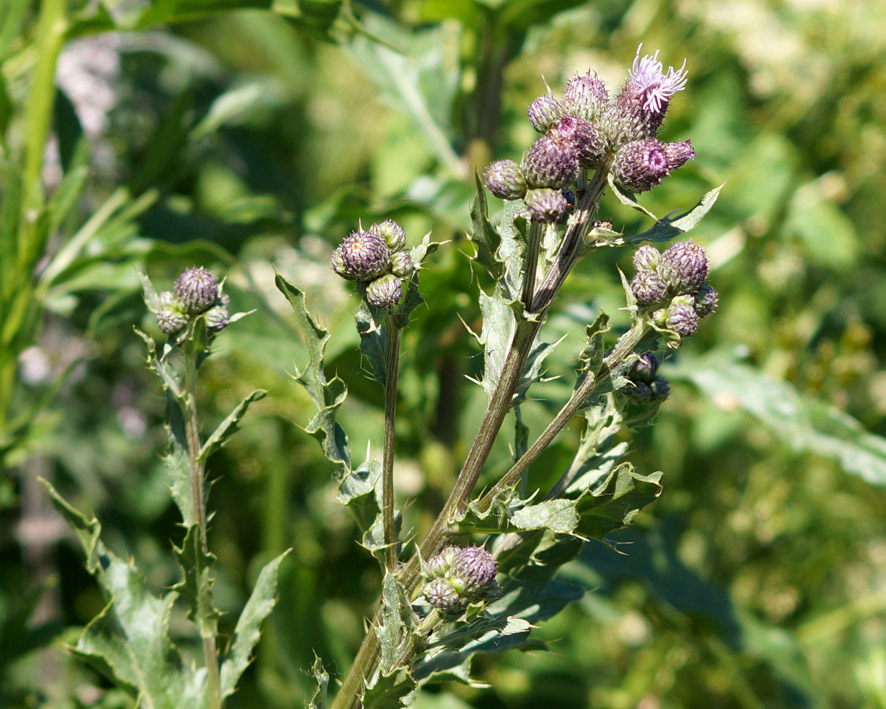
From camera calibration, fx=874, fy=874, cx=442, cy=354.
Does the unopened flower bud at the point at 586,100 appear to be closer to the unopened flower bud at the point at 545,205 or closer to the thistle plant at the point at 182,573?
the unopened flower bud at the point at 545,205

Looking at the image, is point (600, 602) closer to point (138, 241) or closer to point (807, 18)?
point (138, 241)

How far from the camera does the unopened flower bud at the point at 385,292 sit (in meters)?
0.60

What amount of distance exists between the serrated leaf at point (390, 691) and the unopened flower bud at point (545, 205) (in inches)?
12.5

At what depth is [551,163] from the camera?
0.56 metres

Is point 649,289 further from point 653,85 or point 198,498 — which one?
point 198,498

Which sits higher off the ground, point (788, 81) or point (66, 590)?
point (788, 81)

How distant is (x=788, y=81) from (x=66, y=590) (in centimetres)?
176

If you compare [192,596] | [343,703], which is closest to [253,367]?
[192,596]

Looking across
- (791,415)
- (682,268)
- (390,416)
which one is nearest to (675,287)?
(682,268)

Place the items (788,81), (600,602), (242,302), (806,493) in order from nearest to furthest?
(242,302)
(600,602)
(806,493)
(788,81)

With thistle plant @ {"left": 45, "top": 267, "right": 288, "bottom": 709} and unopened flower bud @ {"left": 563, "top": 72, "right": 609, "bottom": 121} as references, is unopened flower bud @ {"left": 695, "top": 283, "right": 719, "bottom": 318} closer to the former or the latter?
unopened flower bud @ {"left": 563, "top": 72, "right": 609, "bottom": 121}

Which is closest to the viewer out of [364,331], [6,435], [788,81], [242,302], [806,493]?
[364,331]

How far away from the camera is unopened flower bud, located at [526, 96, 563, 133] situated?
2.03 ft

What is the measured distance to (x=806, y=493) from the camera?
1656mm
